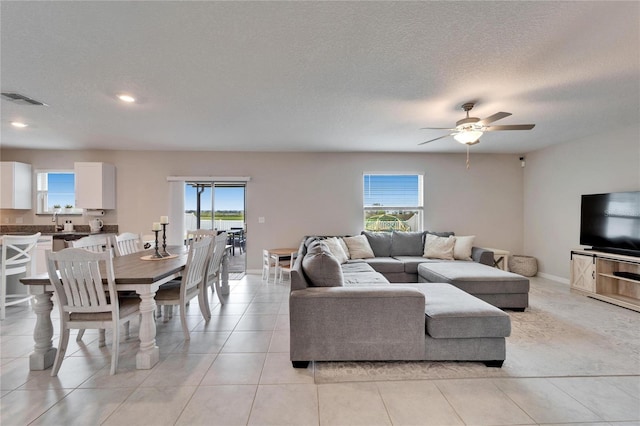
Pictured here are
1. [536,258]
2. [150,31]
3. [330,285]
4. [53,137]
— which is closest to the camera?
[150,31]

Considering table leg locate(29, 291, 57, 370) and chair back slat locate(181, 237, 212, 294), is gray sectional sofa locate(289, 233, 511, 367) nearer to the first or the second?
chair back slat locate(181, 237, 212, 294)

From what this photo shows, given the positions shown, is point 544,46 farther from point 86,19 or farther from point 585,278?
point 585,278

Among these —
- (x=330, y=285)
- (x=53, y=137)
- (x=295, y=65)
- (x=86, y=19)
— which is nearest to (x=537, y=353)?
(x=330, y=285)

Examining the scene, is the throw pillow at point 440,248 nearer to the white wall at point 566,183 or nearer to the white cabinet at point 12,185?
the white wall at point 566,183

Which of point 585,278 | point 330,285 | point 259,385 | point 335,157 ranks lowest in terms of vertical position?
point 259,385

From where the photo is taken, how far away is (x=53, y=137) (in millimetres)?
4406

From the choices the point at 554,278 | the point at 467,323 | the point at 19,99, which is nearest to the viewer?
the point at 467,323

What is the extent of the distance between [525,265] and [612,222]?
169 centimetres

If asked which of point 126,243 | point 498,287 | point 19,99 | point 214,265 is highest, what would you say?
point 19,99

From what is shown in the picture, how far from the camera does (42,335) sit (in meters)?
2.22

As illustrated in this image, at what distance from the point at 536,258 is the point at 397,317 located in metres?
4.80

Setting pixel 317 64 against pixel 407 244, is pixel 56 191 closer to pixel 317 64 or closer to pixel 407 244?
pixel 317 64

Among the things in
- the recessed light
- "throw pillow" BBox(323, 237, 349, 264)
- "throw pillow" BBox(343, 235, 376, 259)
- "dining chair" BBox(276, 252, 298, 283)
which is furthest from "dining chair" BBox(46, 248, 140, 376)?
"throw pillow" BBox(343, 235, 376, 259)

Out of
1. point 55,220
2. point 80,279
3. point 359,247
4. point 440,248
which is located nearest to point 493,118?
point 440,248
